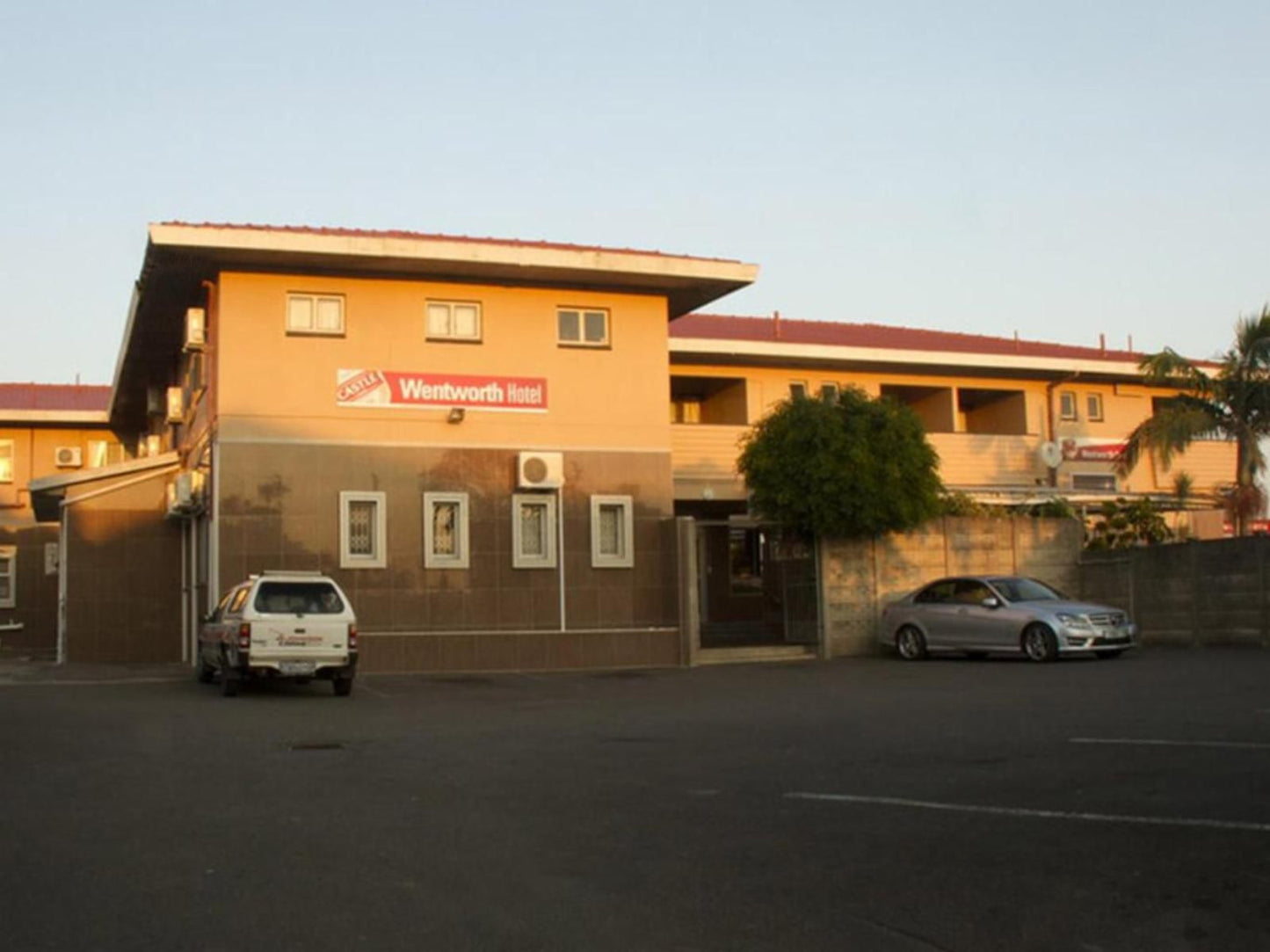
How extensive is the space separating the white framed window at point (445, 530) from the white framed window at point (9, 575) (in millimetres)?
21166

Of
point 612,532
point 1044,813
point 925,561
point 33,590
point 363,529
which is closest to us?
point 1044,813

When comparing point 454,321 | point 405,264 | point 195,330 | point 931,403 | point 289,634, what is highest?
point 405,264

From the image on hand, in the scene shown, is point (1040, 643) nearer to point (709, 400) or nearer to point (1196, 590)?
point (1196, 590)

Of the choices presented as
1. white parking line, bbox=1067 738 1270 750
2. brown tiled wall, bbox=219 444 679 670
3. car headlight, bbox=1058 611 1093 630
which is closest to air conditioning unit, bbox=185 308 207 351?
brown tiled wall, bbox=219 444 679 670

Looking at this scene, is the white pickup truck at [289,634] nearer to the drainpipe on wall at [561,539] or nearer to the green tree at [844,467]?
the drainpipe on wall at [561,539]

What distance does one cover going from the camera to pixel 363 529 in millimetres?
24672

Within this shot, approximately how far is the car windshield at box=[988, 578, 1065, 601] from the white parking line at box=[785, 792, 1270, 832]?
14.9 meters

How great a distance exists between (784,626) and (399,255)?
10030mm

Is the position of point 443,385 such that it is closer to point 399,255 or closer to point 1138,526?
point 399,255

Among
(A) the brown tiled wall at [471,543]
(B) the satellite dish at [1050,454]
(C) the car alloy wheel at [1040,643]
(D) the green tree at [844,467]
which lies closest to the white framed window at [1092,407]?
(B) the satellite dish at [1050,454]

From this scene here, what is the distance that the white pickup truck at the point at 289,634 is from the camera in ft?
61.6

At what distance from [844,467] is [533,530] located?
5.63 m

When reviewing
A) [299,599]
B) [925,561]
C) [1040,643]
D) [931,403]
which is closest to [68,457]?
[931,403]

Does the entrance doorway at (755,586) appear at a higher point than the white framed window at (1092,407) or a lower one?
lower
